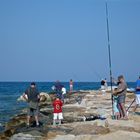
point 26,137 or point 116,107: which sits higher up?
point 116,107

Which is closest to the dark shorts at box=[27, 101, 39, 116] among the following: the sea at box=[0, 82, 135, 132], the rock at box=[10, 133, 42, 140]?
the rock at box=[10, 133, 42, 140]

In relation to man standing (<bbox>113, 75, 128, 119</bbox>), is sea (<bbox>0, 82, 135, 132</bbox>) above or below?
below

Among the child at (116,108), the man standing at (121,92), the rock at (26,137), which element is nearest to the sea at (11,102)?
the child at (116,108)

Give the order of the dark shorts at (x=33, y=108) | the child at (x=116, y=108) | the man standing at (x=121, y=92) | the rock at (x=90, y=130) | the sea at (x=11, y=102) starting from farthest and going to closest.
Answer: the sea at (x=11, y=102)
the child at (x=116, y=108)
the dark shorts at (x=33, y=108)
the man standing at (x=121, y=92)
the rock at (x=90, y=130)

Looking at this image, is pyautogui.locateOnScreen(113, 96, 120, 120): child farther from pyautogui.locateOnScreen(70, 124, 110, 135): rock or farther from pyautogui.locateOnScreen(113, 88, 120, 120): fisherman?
pyautogui.locateOnScreen(70, 124, 110, 135): rock

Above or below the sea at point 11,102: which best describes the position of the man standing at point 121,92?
above

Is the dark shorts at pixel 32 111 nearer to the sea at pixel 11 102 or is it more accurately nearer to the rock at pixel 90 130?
the rock at pixel 90 130

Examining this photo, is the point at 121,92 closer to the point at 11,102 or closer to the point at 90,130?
the point at 90,130

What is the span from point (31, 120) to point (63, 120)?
124 centimetres

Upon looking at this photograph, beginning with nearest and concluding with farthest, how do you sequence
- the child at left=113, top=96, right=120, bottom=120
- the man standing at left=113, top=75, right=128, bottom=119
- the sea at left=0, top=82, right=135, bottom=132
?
the man standing at left=113, top=75, right=128, bottom=119
the child at left=113, top=96, right=120, bottom=120
the sea at left=0, top=82, right=135, bottom=132

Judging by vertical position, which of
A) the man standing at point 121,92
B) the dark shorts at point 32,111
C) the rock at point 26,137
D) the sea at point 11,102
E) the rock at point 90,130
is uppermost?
the man standing at point 121,92

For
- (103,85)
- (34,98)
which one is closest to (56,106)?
(34,98)

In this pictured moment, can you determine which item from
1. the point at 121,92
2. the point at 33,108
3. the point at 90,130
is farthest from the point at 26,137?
the point at 121,92

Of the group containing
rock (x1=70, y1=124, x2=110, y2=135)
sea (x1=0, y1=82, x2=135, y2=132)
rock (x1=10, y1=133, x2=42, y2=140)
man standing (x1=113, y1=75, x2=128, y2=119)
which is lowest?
sea (x1=0, y1=82, x2=135, y2=132)
